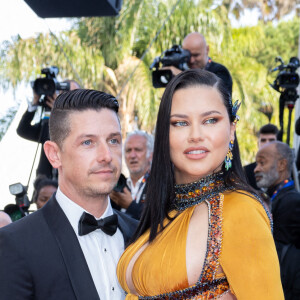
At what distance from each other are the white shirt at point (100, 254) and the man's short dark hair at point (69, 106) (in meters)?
0.26

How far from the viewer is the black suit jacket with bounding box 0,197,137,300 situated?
2086mm

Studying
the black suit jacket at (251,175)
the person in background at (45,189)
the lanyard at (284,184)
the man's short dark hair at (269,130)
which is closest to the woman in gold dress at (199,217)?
the person in background at (45,189)

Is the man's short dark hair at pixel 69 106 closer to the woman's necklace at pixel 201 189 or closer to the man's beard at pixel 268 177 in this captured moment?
the woman's necklace at pixel 201 189

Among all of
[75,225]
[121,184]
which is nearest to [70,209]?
[75,225]

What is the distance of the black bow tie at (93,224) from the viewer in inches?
88.6

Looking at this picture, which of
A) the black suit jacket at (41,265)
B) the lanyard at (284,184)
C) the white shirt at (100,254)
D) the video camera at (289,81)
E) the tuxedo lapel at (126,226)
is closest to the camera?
the black suit jacket at (41,265)

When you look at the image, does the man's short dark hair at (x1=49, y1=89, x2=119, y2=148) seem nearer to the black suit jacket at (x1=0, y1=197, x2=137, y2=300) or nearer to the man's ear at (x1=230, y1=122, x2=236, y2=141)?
the black suit jacket at (x1=0, y1=197, x2=137, y2=300)

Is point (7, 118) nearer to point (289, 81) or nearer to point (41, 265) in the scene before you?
point (289, 81)

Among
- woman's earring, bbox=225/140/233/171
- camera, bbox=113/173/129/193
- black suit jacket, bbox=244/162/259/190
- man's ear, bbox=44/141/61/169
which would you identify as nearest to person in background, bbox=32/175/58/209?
camera, bbox=113/173/129/193

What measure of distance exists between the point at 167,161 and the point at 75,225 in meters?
0.49

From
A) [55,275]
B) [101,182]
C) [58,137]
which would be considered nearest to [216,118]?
[101,182]

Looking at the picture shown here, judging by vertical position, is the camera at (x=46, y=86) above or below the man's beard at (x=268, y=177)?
above

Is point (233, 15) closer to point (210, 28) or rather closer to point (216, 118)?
point (210, 28)

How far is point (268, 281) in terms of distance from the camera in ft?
5.98
